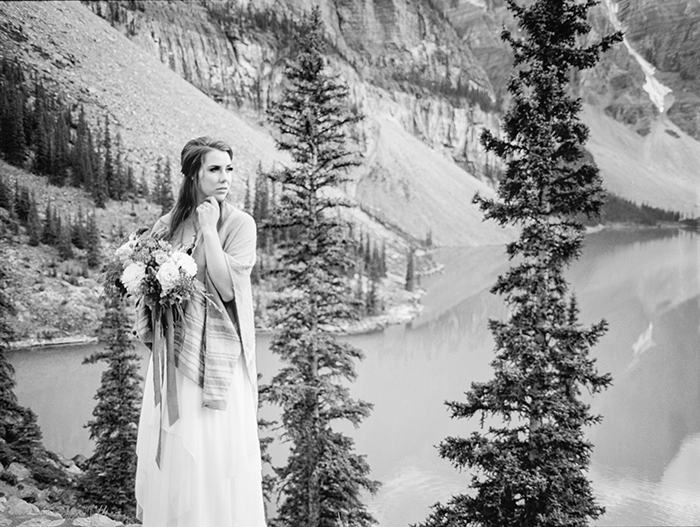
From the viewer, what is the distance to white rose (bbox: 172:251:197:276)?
1.94 meters

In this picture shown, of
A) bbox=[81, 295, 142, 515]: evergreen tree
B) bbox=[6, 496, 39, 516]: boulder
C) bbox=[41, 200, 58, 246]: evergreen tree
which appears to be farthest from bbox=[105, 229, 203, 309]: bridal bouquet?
bbox=[41, 200, 58, 246]: evergreen tree

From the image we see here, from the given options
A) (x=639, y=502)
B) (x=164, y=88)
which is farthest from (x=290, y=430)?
(x=164, y=88)

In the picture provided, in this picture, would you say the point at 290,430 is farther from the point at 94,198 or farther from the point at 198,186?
the point at 94,198

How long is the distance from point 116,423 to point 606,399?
40.9ft

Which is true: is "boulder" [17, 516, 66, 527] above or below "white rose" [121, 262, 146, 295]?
below

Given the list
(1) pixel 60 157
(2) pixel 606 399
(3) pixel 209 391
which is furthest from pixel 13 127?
(2) pixel 606 399

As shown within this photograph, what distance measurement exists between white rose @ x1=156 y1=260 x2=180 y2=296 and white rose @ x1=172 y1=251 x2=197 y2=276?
21mm

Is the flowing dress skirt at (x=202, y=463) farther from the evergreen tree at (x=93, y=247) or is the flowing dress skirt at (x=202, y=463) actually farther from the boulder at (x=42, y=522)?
the evergreen tree at (x=93, y=247)

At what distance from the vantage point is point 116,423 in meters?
7.72

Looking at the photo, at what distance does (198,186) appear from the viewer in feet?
7.18

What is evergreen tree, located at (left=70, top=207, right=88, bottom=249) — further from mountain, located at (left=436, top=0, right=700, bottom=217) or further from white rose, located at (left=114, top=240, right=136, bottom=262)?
white rose, located at (left=114, top=240, right=136, bottom=262)

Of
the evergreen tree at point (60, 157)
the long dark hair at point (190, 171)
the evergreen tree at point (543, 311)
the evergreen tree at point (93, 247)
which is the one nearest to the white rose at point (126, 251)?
the long dark hair at point (190, 171)

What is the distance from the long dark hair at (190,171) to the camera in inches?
84.3

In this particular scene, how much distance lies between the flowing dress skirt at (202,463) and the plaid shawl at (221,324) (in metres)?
0.07
